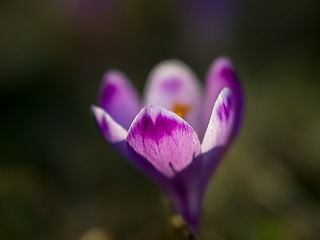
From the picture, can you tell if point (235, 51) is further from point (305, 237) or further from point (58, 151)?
point (305, 237)

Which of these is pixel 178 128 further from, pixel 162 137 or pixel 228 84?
pixel 228 84

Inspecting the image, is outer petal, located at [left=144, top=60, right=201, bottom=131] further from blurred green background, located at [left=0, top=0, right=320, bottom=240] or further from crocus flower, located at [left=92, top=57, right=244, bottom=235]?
blurred green background, located at [left=0, top=0, right=320, bottom=240]

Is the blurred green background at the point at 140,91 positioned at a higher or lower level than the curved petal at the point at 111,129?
lower

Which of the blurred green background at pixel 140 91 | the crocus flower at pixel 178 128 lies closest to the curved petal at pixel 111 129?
the crocus flower at pixel 178 128

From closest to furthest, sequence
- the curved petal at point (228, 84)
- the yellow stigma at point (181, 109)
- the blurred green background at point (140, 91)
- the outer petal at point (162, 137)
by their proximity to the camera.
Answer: the outer petal at point (162, 137) → the curved petal at point (228, 84) → the yellow stigma at point (181, 109) → the blurred green background at point (140, 91)

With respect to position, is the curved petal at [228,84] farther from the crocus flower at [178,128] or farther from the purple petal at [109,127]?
the purple petal at [109,127]

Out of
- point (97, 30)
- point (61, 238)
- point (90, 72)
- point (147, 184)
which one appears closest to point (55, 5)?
point (97, 30)

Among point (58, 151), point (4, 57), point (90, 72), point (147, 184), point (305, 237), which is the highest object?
point (4, 57)
